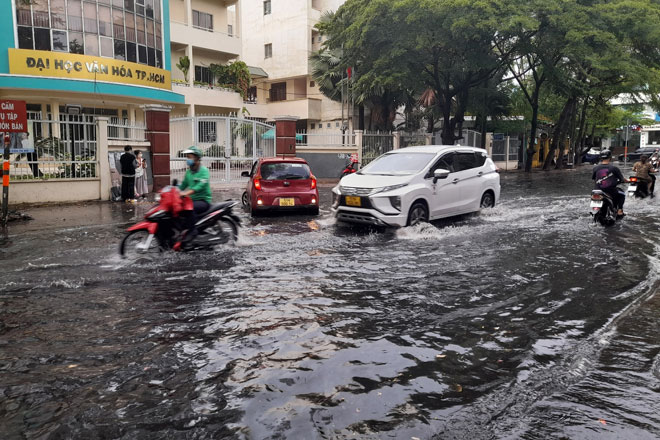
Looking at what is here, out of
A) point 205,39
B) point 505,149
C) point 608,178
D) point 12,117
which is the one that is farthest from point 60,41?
point 505,149

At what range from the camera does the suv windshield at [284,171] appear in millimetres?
13086

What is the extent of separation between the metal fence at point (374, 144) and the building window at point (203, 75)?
48.8 ft

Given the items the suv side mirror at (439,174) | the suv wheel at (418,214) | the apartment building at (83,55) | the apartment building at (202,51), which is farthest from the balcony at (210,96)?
the suv wheel at (418,214)

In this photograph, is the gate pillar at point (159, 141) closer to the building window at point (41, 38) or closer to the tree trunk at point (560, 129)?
the building window at point (41, 38)

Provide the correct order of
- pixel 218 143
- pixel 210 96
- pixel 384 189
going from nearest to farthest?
pixel 384 189 → pixel 218 143 → pixel 210 96

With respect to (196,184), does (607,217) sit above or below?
below

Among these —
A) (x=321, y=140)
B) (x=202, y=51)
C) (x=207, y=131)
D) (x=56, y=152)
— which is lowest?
(x=56, y=152)

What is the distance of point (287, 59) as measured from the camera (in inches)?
1735

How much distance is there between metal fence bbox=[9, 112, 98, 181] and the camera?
14.9m

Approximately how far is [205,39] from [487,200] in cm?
2762

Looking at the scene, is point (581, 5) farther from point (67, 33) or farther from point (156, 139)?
point (67, 33)

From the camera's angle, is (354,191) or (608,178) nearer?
(354,191)

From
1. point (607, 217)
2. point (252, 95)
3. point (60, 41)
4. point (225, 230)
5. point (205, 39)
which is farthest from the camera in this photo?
point (252, 95)

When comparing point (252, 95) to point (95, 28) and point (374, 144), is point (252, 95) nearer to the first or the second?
point (95, 28)
